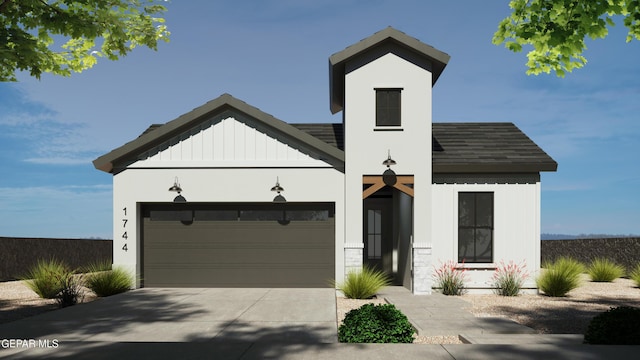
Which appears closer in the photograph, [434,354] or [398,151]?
[434,354]

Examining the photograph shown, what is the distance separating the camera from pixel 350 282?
45.6 feet

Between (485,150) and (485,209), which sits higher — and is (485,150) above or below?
above

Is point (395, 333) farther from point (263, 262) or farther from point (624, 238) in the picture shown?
point (624, 238)

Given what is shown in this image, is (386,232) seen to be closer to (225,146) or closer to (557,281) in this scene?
(557,281)

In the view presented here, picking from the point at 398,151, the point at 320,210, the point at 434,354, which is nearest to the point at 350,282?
the point at 320,210

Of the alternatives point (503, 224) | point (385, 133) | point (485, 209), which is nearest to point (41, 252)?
point (385, 133)

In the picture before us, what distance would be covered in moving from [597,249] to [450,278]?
12.4 m

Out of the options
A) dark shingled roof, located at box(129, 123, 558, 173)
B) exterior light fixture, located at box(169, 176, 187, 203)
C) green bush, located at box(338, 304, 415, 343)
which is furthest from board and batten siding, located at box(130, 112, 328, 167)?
green bush, located at box(338, 304, 415, 343)

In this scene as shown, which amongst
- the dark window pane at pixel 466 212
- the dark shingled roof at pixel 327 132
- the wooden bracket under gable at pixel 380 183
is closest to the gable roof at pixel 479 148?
the dark shingled roof at pixel 327 132

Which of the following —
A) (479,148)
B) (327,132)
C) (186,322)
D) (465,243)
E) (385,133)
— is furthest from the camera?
(327,132)

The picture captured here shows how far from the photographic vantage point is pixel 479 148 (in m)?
16.6

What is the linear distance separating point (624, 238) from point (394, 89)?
45.0 feet

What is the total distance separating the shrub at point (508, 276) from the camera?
49.8 ft

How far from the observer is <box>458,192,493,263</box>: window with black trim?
618 inches
